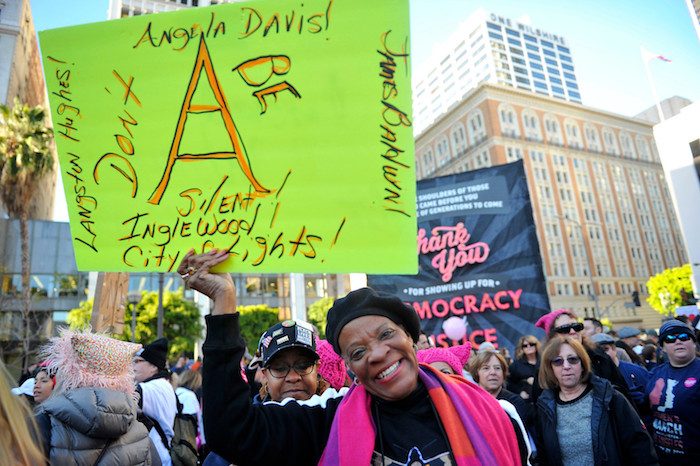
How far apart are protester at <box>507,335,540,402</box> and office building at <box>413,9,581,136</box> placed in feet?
347

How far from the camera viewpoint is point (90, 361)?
281 centimetres

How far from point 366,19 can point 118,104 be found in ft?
4.10

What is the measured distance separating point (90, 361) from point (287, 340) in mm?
1207

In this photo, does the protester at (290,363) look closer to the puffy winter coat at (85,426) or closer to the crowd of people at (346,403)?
the crowd of people at (346,403)

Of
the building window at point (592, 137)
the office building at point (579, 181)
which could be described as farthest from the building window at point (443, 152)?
the building window at point (592, 137)

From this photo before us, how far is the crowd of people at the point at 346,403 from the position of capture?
62.3 inches

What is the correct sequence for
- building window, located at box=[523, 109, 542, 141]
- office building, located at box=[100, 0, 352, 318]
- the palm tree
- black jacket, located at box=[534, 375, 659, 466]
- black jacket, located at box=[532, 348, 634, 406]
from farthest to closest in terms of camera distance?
1. building window, located at box=[523, 109, 542, 141]
2. office building, located at box=[100, 0, 352, 318]
3. the palm tree
4. black jacket, located at box=[532, 348, 634, 406]
5. black jacket, located at box=[534, 375, 659, 466]

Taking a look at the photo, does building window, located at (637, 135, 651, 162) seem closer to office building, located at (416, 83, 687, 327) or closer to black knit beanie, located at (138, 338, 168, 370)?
office building, located at (416, 83, 687, 327)

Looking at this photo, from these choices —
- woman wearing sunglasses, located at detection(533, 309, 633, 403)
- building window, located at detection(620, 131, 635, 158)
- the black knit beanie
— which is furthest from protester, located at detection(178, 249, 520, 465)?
building window, located at detection(620, 131, 635, 158)

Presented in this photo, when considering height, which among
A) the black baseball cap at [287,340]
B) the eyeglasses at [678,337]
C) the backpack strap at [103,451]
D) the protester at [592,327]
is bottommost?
the backpack strap at [103,451]

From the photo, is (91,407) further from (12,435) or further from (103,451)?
(12,435)

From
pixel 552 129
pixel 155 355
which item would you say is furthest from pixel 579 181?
pixel 155 355

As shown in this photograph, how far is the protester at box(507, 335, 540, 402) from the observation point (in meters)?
5.55

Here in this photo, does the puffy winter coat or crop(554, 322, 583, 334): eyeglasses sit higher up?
crop(554, 322, 583, 334): eyeglasses
